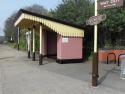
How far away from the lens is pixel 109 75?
1502 centimetres

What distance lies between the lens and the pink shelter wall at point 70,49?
820 inches

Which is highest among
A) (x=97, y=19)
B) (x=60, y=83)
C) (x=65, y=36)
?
(x=97, y=19)

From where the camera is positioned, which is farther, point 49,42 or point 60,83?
point 49,42

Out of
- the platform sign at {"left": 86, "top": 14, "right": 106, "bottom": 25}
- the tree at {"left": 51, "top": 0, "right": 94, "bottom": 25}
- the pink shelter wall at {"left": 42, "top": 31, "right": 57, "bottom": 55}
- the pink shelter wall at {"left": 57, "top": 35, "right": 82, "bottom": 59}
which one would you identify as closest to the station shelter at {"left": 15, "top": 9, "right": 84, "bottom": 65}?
the pink shelter wall at {"left": 57, "top": 35, "right": 82, "bottom": 59}

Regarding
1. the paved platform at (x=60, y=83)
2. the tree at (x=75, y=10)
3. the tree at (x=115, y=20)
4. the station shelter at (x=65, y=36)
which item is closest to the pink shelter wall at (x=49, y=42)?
the tree at (x=75, y=10)

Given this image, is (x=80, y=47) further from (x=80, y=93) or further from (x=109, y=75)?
(x=80, y=93)

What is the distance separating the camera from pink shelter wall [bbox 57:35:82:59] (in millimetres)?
20828

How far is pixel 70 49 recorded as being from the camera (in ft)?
69.2

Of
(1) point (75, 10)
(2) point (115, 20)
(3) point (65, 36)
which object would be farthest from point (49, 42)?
(2) point (115, 20)

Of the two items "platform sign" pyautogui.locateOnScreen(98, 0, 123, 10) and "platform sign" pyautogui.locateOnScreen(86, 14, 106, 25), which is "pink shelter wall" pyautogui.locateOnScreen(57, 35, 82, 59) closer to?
"platform sign" pyautogui.locateOnScreen(86, 14, 106, 25)

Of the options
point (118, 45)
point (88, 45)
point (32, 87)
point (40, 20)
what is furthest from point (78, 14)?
point (32, 87)

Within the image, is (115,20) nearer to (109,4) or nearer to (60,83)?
(60,83)

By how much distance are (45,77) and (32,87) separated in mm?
2572

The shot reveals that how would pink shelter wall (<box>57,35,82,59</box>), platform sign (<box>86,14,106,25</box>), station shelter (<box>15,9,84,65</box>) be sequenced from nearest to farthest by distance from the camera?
platform sign (<box>86,14,106,25</box>), station shelter (<box>15,9,84,65</box>), pink shelter wall (<box>57,35,82,59</box>)
